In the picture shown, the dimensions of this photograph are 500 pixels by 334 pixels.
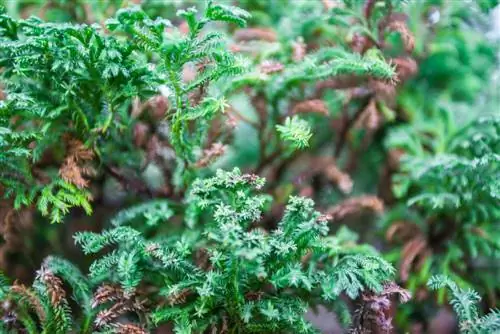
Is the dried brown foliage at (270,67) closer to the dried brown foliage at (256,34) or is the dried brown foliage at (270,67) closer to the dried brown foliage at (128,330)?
the dried brown foliage at (256,34)

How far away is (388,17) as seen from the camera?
95cm

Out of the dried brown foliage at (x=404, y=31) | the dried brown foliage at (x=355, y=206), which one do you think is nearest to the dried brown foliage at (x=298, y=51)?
the dried brown foliage at (x=404, y=31)

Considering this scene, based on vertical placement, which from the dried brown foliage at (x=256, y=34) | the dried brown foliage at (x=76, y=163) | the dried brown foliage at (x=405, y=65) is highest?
the dried brown foliage at (x=405, y=65)

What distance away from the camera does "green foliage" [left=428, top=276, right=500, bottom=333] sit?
695 millimetres

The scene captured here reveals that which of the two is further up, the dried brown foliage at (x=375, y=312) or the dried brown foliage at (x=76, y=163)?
the dried brown foliage at (x=76, y=163)

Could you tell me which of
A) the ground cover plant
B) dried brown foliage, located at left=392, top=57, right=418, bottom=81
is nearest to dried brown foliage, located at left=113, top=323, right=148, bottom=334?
the ground cover plant

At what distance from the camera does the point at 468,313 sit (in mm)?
708

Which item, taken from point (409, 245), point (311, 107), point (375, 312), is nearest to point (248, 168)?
point (311, 107)

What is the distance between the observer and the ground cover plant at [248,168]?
721mm

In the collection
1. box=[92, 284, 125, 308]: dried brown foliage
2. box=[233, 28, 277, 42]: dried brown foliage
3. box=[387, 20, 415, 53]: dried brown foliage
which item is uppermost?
box=[387, 20, 415, 53]: dried brown foliage

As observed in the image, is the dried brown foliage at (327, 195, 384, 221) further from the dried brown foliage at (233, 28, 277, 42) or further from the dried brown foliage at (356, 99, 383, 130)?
the dried brown foliage at (233, 28, 277, 42)

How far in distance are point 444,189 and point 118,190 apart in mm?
613

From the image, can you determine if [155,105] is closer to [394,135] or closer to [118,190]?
[118,190]

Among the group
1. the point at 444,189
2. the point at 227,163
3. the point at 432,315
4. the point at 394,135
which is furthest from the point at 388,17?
the point at 432,315
